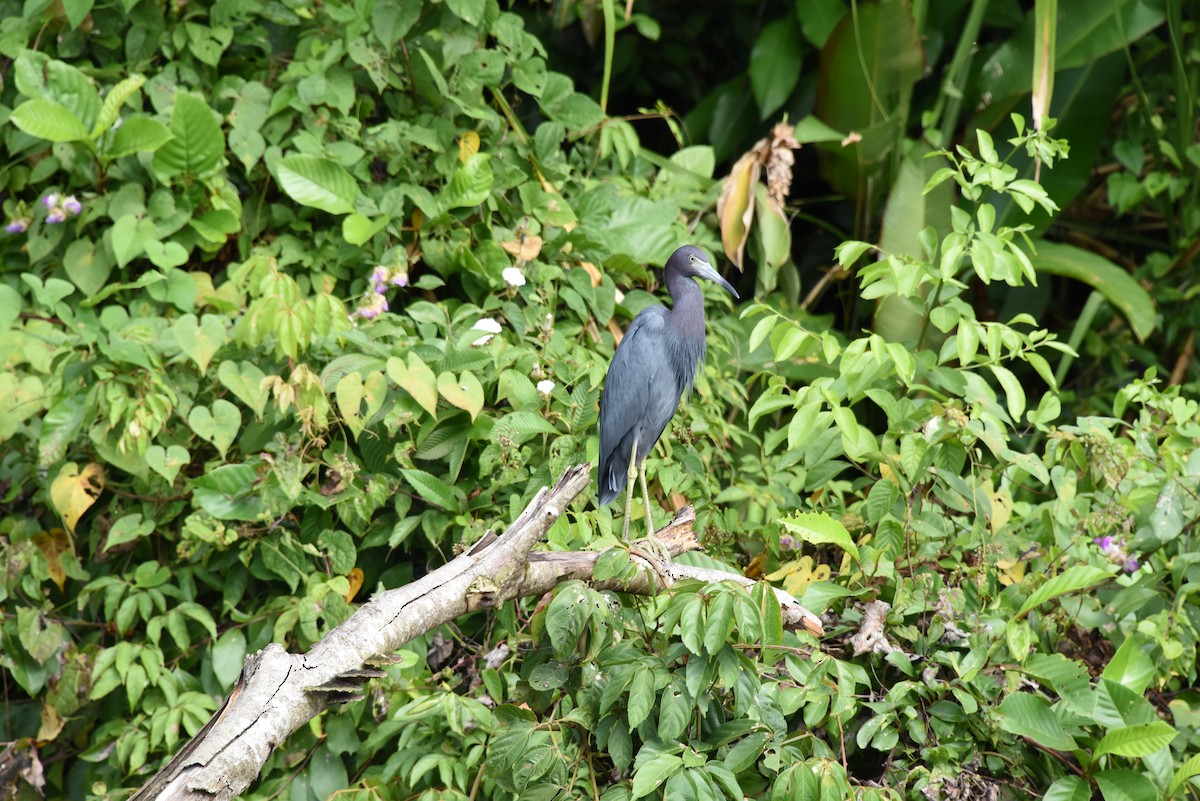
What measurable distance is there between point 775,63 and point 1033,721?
125 inches

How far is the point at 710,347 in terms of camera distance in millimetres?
3799

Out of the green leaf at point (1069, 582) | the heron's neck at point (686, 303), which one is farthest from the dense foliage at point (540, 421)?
the heron's neck at point (686, 303)

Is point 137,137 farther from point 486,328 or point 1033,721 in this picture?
point 1033,721

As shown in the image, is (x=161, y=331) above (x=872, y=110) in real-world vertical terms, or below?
below

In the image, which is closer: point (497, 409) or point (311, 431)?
point (311, 431)

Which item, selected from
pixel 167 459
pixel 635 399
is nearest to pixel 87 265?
pixel 167 459

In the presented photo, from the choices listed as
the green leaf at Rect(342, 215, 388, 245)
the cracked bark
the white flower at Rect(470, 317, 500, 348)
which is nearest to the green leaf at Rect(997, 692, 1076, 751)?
the cracked bark

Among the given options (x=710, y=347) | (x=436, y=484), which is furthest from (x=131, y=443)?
(x=710, y=347)

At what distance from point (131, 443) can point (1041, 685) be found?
92.4 inches

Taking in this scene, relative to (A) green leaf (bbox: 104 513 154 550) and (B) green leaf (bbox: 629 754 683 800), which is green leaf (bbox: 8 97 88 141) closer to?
(A) green leaf (bbox: 104 513 154 550)

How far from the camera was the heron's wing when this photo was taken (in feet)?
9.39

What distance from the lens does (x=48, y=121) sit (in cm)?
347

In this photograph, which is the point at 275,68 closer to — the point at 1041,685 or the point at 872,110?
the point at 872,110

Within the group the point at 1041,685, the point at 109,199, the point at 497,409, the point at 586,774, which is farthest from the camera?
the point at 109,199
